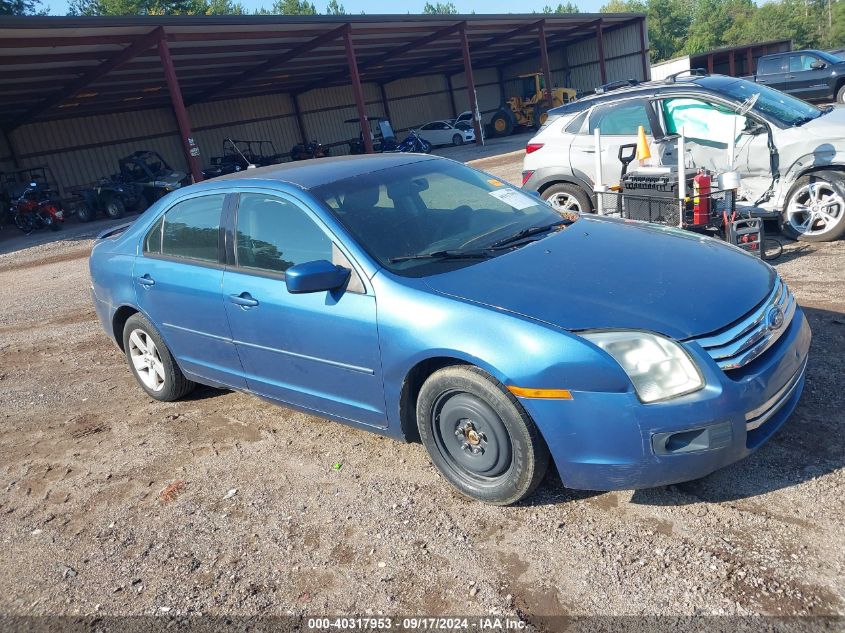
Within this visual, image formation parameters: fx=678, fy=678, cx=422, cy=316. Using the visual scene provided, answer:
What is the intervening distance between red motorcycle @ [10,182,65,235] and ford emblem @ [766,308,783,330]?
2104 cm

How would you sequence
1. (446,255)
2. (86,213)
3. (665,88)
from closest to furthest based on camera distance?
(446,255) → (665,88) → (86,213)

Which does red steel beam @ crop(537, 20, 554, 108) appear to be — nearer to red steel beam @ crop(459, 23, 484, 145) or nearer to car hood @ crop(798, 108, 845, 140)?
red steel beam @ crop(459, 23, 484, 145)

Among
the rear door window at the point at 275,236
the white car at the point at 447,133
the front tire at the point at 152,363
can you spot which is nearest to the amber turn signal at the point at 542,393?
the rear door window at the point at 275,236

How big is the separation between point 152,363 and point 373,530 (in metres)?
2.68

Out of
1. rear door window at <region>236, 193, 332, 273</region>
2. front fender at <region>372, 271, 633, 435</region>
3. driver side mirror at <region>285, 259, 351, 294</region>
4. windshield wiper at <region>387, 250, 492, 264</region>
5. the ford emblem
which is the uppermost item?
rear door window at <region>236, 193, 332, 273</region>

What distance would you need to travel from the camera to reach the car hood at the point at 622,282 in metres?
2.88

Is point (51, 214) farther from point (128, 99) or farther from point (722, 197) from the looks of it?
point (722, 197)

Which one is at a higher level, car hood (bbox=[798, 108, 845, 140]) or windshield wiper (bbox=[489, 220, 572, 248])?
windshield wiper (bbox=[489, 220, 572, 248])

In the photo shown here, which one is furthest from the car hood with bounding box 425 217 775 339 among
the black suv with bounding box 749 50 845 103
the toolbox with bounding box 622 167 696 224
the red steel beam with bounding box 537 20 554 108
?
the red steel beam with bounding box 537 20 554 108

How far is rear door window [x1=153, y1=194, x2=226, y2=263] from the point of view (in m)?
4.30

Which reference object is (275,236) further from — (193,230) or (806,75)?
(806,75)

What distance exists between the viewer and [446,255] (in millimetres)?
3557

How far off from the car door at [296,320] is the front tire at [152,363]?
100 centimetres

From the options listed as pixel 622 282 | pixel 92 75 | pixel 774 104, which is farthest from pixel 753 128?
pixel 92 75
